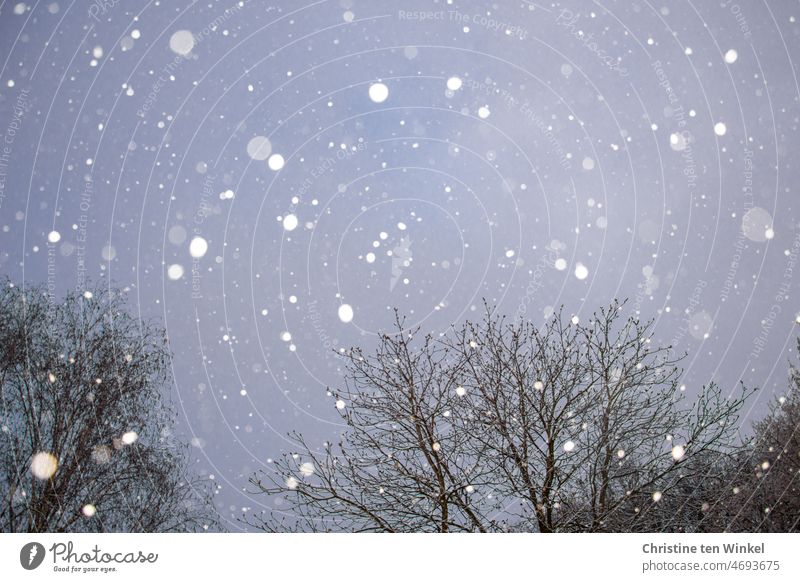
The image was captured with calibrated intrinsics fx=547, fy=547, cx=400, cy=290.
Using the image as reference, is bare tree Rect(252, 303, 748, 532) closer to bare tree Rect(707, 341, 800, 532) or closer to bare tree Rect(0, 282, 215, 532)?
bare tree Rect(707, 341, 800, 532)

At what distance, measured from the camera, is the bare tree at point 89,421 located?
26.4ft

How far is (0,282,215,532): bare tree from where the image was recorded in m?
8.05

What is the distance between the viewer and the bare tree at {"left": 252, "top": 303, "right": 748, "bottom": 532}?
7.24m

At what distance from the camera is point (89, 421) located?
8.63 meters

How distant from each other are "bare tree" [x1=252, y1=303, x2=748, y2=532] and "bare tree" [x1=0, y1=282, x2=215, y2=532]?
266 cm

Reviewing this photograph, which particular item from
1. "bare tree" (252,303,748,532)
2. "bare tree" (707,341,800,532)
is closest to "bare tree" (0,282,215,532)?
"bare tree" (252,303,748,532)

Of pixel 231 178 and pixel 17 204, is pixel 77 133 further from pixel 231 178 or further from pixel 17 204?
pixel 231 178

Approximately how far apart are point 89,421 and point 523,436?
6.69 metres

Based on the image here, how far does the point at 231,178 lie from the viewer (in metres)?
12.9

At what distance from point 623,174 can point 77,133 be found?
10507mm

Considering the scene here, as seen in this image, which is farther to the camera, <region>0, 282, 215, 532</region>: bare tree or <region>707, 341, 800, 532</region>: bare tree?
<region>0, 282, 215, 532</region>: bare tree

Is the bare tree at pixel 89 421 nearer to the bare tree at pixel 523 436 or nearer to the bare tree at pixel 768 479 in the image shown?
the bare tree at pixel 523 436
